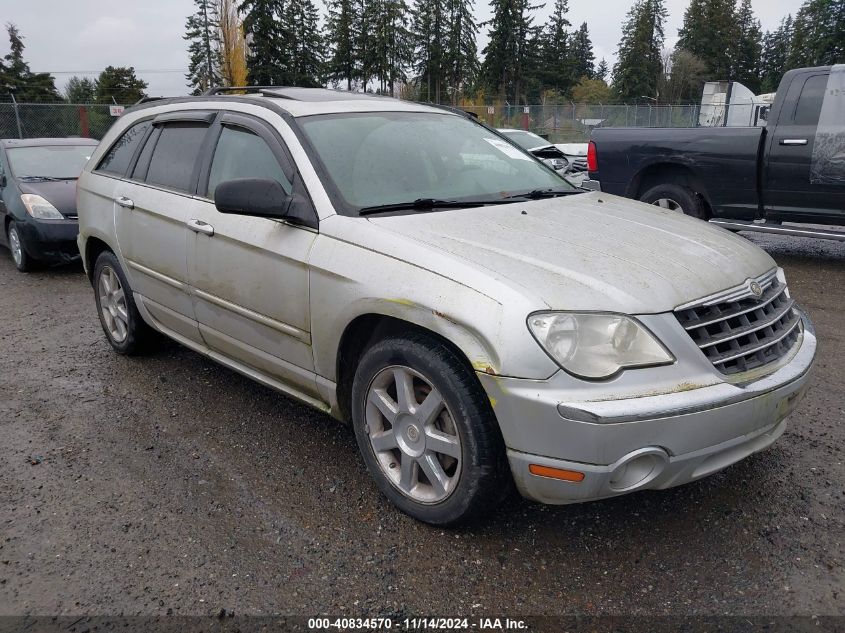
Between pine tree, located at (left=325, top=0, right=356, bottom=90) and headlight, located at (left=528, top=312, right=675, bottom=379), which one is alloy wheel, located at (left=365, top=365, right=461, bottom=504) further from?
pine tree, located at (left=325, top=0, right=356, bottom=90)

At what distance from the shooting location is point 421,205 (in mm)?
3271

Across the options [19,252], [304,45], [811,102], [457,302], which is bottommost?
[19,252]

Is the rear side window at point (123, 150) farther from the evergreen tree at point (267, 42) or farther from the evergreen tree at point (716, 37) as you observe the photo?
the evergreen tree at point (716, 37)

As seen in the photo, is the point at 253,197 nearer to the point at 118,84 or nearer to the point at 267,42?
the point at 267,42

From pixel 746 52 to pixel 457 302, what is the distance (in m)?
96.3

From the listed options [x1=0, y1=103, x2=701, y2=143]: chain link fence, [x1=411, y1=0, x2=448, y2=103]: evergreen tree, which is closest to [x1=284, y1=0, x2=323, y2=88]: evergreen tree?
[x1=411, y1=0, x2=448, y2=103]: evergreen tree

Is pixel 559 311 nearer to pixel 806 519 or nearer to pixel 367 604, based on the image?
pixel 367 604

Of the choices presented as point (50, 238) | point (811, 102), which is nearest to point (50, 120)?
point (50, 238)

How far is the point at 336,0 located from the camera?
61.9 meters

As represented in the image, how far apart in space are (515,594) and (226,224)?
2219 mm

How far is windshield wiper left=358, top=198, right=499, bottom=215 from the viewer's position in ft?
10.4

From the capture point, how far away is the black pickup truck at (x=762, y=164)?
23.2ft

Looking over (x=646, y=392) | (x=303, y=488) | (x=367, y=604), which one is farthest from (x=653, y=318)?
(x=303, y=488)

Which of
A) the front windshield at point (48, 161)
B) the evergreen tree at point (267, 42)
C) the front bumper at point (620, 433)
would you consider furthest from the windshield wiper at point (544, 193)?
the evergreen tree at point (267, 42)
